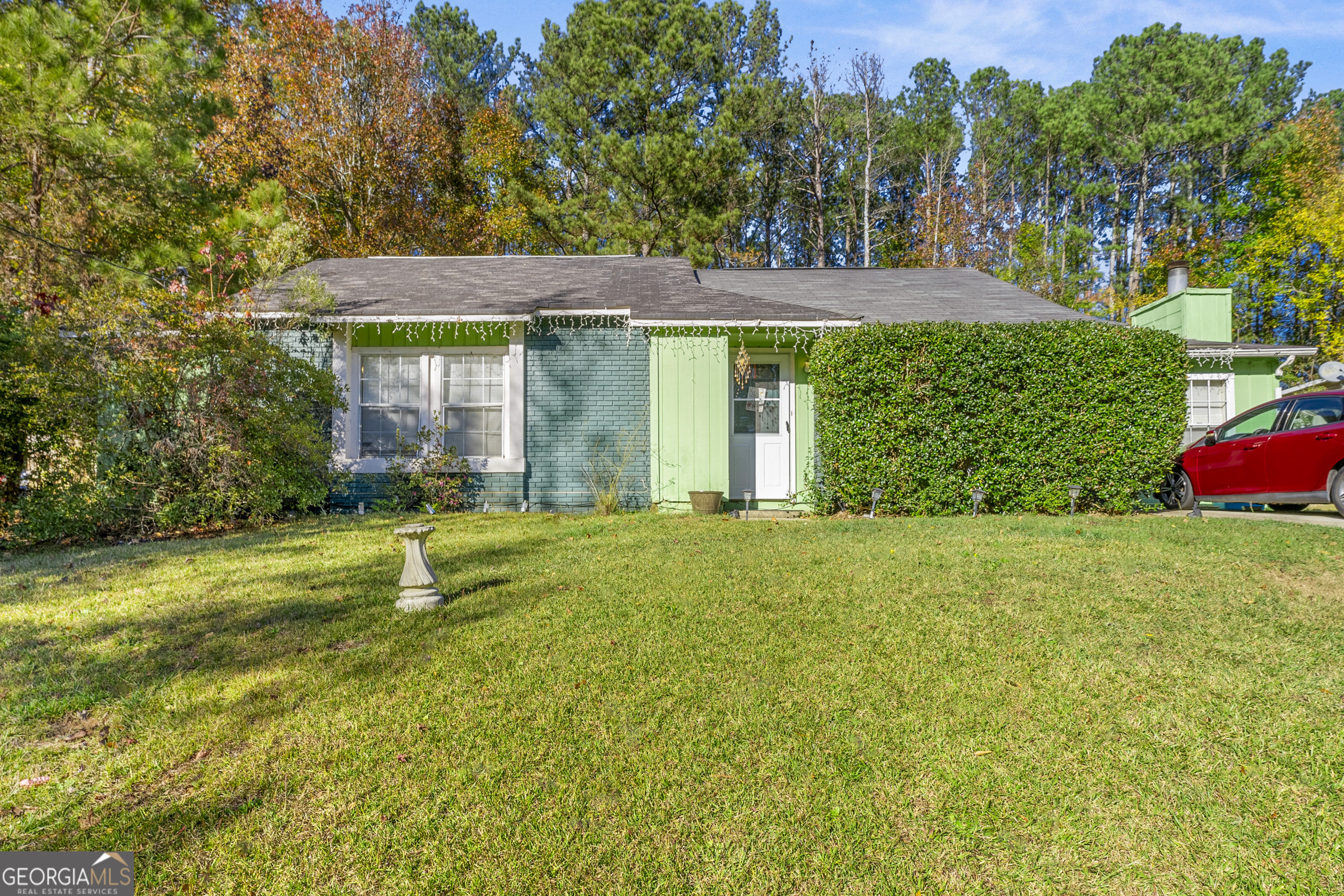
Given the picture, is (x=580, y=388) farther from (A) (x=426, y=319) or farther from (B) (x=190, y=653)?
(B) (x=190, y=653)

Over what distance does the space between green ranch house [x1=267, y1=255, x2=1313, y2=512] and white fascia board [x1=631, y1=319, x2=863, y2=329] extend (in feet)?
0.06

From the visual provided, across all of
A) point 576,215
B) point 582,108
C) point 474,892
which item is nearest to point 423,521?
point 474,892

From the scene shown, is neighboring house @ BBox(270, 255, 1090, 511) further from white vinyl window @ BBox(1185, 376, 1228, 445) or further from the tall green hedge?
white vinyl window @ BBox(1185, 376, 1228, 445)

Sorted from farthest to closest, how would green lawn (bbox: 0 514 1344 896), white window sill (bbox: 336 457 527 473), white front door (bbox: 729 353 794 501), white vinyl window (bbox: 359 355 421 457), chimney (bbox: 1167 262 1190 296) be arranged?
1. chimney (bbox: 1167 262 1190 296)
2. white front door (bbox: 729 353 794 501)
3. white vinyl window (bbox: 359 355 421 457)
4. white window sill (bbox: 336 457 527 473)
5. green lawn (bbox: 0 514 1344 896)

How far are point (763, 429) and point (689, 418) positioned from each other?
1.39 m

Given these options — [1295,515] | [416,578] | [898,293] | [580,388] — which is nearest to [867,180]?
[898,293]

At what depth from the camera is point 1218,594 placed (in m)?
4.64

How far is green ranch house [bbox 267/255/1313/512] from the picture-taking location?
9.70 metres

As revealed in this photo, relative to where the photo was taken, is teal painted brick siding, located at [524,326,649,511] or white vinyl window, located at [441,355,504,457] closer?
teal painted brick siding, located at [524,326,649,511]

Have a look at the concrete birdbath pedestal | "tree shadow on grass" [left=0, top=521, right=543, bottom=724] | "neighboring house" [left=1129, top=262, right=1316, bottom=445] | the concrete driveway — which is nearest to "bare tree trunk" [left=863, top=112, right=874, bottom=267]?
"neighboring house" [left=1129, top=262, right=1316, bottom=445]

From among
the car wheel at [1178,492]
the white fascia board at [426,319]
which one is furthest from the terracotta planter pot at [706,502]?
the car wheel at [1178,492]

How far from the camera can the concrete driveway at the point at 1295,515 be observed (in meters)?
7.55

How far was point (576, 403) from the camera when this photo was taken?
992cm

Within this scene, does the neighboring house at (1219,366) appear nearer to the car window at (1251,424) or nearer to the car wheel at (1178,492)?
the car wheel at (1178,492)
